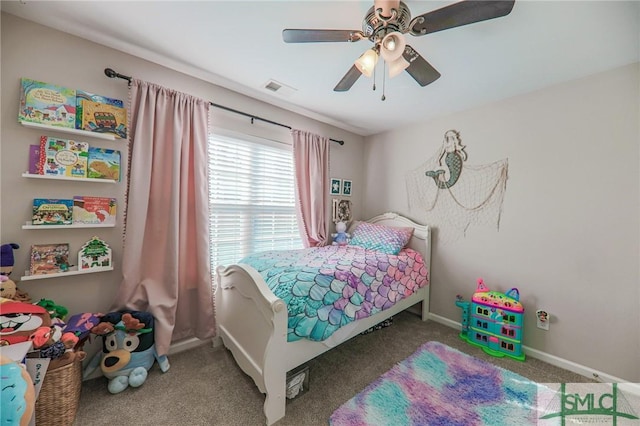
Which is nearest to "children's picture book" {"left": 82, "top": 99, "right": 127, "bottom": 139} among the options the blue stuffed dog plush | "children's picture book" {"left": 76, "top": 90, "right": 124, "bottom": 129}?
"children's picture book" {"left": 76, "top": 90, "right": 124, "bottom": 129}

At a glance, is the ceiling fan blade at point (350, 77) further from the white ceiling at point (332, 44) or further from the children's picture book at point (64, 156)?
the children's picture book at point (64, 156)

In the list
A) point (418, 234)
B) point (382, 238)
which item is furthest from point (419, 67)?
point (418, 234)

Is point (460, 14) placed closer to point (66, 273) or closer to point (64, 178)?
point (64, 178)

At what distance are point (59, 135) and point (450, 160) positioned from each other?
3.41 metres

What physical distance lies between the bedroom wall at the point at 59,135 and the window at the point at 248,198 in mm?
656

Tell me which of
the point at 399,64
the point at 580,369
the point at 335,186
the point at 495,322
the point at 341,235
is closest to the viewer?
the point at 399,64

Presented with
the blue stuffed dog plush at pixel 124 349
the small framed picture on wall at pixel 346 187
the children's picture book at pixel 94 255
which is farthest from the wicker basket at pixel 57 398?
the small framed picture on wall at pixel 346 187

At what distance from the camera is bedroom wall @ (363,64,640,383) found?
5.79ft

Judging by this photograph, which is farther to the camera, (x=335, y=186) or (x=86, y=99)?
(x=335, y=186)

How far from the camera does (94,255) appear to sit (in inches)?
65.9

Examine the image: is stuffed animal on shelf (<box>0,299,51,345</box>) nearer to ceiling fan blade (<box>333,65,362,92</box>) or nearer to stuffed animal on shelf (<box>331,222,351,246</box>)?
ceiling fan blade (<box>333,65,362,92</box>)

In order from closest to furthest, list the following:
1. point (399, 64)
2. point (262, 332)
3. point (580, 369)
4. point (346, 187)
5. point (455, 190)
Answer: point (399, 64)
point (262, 332)
point (580, 369)
point (455, 190)
point (346, 187)

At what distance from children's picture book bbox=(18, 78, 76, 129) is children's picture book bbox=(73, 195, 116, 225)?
495 millimetres

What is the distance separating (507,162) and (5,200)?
3.86 metres
